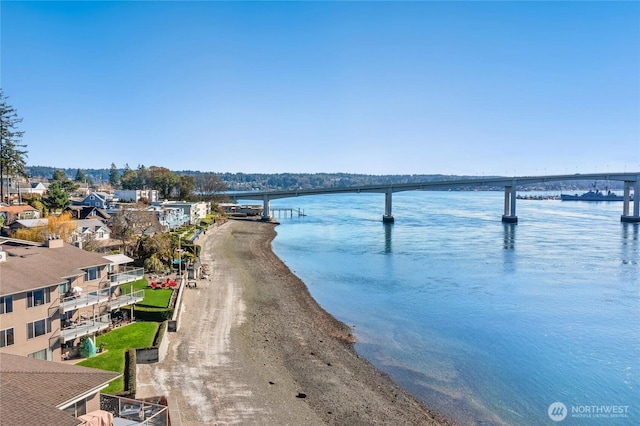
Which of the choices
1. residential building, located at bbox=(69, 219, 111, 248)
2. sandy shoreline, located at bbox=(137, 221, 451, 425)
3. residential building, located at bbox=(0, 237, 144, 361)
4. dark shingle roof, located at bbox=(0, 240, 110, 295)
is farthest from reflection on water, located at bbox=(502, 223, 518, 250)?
dark shingle roof, located at bbox=(0, 240, 110, 295)

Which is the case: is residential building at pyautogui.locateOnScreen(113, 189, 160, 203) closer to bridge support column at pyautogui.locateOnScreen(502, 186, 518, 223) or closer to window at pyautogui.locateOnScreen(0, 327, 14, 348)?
window at pyautogui.locateOnScreen(0, 327, 14, 348)

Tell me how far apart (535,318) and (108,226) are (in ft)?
156

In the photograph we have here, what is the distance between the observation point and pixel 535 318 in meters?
38.7

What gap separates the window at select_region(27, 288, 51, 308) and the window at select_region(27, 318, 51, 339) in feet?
2.77

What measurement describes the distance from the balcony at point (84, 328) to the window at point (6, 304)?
3.21 meters

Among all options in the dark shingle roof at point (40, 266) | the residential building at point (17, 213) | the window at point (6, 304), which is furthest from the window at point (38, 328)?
the residential building at point (17, 213)

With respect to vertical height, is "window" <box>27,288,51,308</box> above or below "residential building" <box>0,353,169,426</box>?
above

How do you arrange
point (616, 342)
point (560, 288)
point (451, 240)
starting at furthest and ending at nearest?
point (451, 240)
point (560, 288)
point (616, 342)

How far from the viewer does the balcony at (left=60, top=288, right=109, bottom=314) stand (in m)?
23.9

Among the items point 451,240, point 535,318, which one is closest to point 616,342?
point 535,318

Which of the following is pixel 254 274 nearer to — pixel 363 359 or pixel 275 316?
pixel 275 316

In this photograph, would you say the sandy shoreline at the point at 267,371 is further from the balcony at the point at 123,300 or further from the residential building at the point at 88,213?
the residential building at the point at 88,213

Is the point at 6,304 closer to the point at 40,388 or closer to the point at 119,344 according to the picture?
the point at 119,344

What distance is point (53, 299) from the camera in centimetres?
2277
